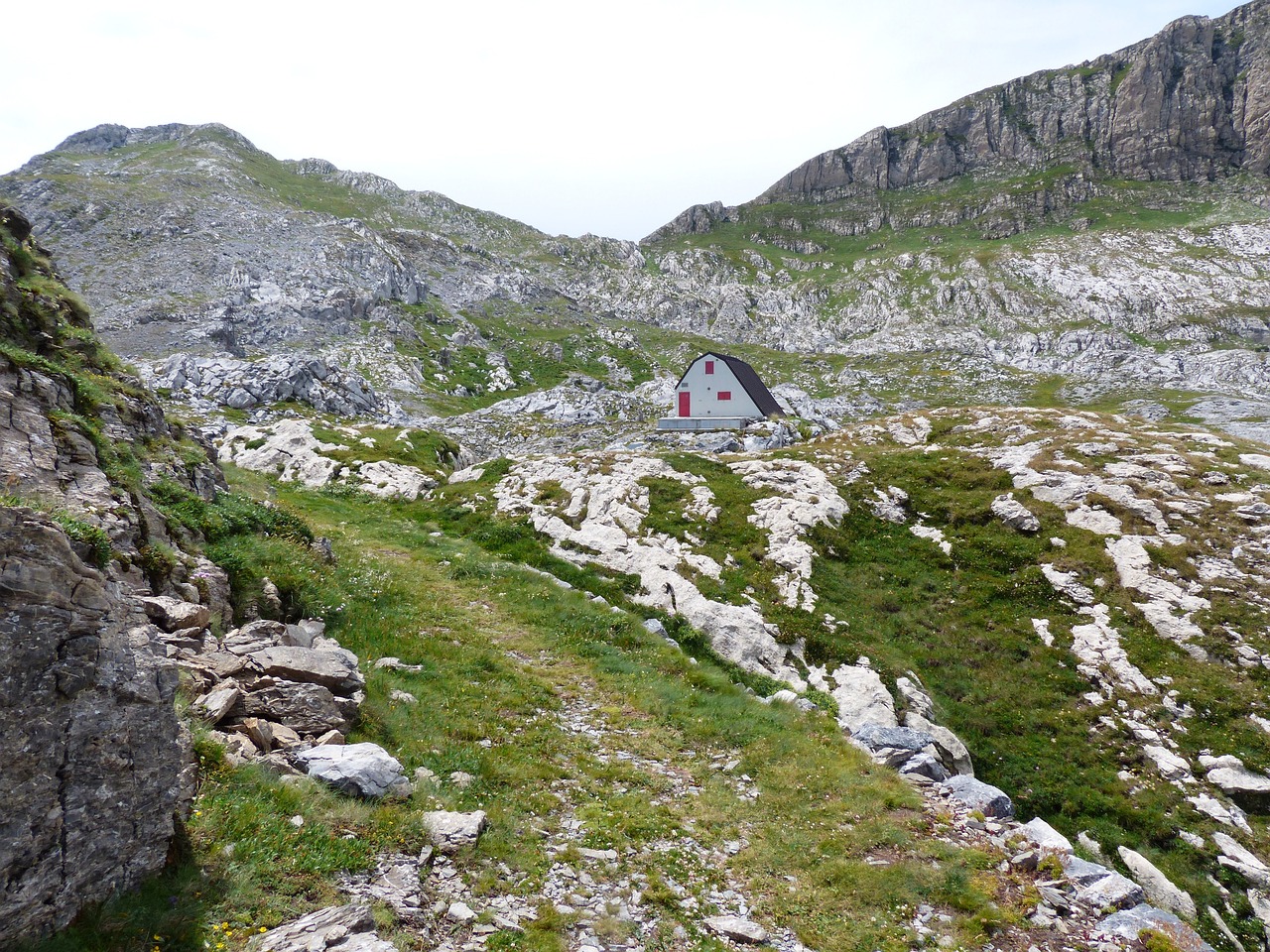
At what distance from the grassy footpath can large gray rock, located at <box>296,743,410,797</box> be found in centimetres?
30

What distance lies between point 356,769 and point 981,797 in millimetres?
12513

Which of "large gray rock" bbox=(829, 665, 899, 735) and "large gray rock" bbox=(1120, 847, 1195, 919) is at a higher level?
"large gray rock" bbox=(829, 665, 899, 735)

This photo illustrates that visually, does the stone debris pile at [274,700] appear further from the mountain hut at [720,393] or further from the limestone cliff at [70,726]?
the mountain hut at [720,393]

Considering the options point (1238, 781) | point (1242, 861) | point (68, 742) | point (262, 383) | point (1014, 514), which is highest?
point (262, 383)

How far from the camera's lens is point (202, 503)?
15008 mm

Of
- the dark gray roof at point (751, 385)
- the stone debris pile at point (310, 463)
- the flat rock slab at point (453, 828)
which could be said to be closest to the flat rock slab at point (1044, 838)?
the flat rock slab at point (453, 828)

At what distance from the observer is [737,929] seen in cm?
840

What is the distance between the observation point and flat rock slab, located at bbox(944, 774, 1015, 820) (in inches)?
459

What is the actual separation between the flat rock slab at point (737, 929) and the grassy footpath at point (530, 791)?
0.32 meters

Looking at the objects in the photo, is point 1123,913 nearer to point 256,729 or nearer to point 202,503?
point 256,729

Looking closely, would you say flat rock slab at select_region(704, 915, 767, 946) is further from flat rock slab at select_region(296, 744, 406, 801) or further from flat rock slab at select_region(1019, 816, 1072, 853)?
flat rock slab at select_region(1019, 816, 1072, 853)

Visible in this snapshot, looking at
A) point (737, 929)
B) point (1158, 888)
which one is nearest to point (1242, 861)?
point (1158, 888)

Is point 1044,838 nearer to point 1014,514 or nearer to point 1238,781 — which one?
point 1238,781

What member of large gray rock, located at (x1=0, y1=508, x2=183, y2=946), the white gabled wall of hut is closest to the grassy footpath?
large gray rock, located at (x1=0, y1=508, x2=183, y2=946)
